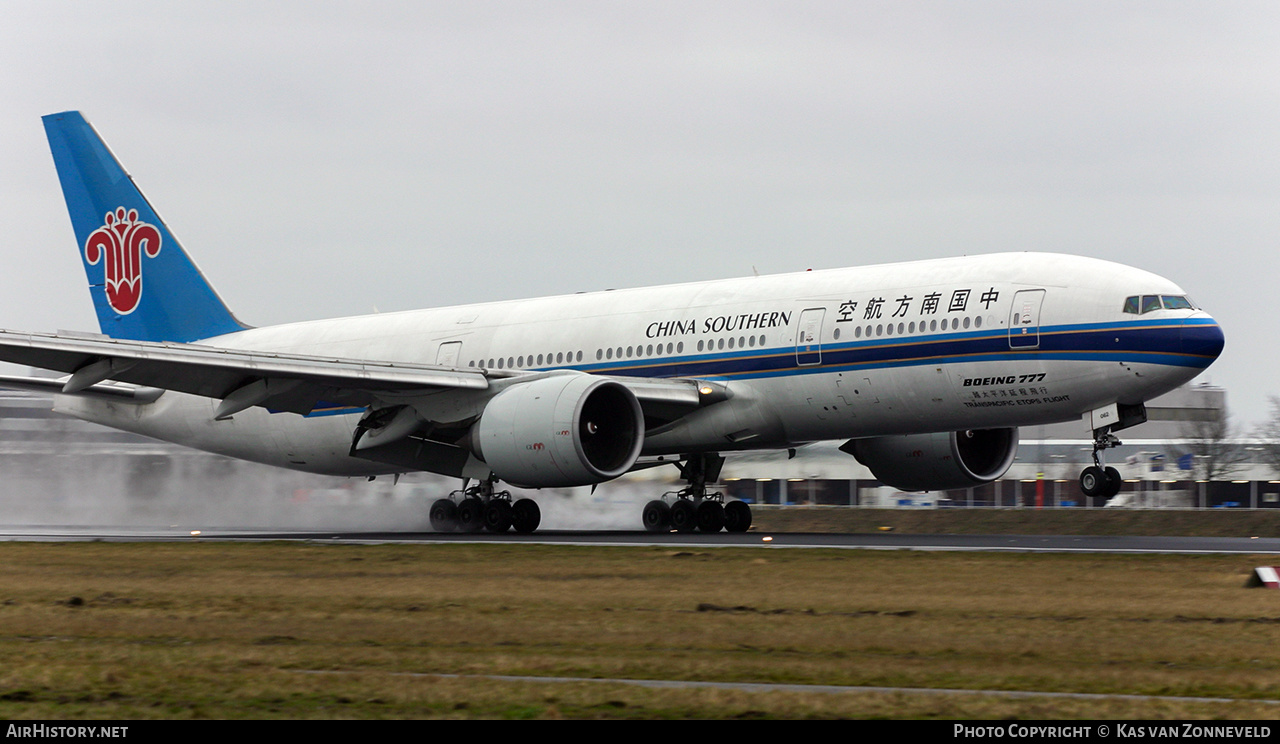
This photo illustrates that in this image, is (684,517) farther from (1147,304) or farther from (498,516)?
(1147,304)

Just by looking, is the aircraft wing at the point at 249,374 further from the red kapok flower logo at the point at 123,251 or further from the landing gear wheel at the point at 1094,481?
the red kapok flower logo at the point at 123,251

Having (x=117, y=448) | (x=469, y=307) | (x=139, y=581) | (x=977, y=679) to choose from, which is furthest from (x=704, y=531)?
(x=977, y=679)

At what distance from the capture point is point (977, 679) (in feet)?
30.0

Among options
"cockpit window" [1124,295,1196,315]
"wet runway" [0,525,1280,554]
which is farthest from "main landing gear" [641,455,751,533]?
"cockpit window" [1124,295,1196,315]

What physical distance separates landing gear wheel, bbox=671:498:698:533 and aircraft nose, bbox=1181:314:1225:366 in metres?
10.0

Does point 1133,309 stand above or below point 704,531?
above

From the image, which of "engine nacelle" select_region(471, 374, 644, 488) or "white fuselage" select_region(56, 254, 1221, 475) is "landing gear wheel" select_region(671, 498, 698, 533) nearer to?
"white fuselage" select_region(56, 254, 1221, 475)

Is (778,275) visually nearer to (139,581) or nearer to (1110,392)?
(1110,392)

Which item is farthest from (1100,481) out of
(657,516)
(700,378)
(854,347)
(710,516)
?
(657,516)

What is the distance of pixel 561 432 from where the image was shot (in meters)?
23.4

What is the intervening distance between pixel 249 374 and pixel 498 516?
5.59m
